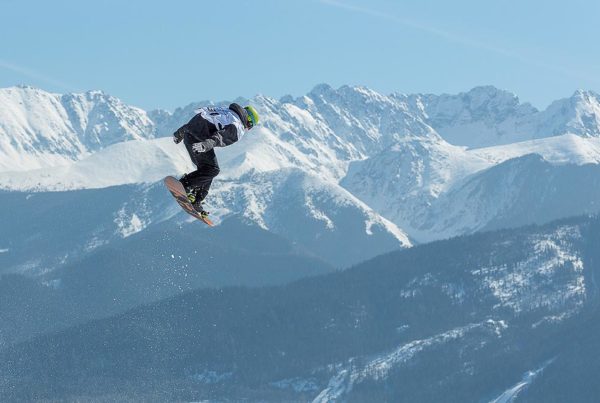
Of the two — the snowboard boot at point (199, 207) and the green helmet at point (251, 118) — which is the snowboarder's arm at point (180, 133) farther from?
the snowboard boot at point (199, 207)

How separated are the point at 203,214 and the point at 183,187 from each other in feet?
5.59

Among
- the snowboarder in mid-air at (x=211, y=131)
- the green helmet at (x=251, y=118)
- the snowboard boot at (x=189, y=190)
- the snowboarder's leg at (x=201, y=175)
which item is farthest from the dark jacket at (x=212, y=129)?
the snowboard boot at (x=189, y=190)

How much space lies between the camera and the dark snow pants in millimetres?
42022

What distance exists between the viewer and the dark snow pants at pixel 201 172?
42.0 metres

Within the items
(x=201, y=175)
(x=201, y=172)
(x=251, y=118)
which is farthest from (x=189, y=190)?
(x=251, y=118)

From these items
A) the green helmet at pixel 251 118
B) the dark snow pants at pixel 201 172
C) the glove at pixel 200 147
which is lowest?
the dark snow pants at pixel 201 172

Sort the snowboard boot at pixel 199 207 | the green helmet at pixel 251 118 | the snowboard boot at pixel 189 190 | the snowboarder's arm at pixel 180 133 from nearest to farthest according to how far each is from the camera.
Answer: the snowboarder's arm at pixel 180 133, the green helmet at pixel 251 118, the snowboard boot at pixel 189 190, the snowboard boot at pixel 199 207

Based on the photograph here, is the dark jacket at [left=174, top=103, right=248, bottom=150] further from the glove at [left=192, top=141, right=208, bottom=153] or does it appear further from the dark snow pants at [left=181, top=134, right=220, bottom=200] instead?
the dark snow pants at [left=181, top=134, right=220, bottom=200]

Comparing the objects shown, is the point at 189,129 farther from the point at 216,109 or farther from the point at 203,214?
the point at 203,214

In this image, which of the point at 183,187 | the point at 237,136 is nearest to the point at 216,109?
the point at 237,136

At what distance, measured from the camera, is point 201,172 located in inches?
1731

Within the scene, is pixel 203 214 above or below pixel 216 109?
below

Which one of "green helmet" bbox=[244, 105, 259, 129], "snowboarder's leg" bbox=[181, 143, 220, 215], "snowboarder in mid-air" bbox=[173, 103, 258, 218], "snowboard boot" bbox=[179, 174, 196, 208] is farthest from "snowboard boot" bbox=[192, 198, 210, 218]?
"green helmet" bbox=[244, 105, 259, 129]

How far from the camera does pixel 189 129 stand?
1626 inches
